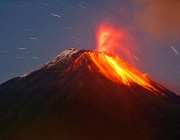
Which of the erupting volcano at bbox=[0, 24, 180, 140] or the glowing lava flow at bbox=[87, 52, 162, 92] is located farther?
the glowing lava flow at bbox=[87, 52, 162, 92]

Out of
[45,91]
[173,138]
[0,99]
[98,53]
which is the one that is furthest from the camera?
[98,53]

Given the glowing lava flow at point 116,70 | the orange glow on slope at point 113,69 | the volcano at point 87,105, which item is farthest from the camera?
the glowing lava flow at point 116,70

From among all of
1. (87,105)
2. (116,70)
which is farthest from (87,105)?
(116,70)

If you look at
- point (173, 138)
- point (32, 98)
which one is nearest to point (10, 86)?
point (32, 98)

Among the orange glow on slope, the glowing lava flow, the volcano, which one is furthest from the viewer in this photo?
the glowing lava flow

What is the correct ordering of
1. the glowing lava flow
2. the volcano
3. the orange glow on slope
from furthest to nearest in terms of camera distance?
the glowing lava flow
the orange glow on slope
the volcano

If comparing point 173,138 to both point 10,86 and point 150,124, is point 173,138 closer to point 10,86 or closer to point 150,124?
point 150,124

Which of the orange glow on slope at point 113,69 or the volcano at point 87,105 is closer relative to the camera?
the volcano at point 87,105

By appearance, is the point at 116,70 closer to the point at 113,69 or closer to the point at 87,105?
the point at 113,69
